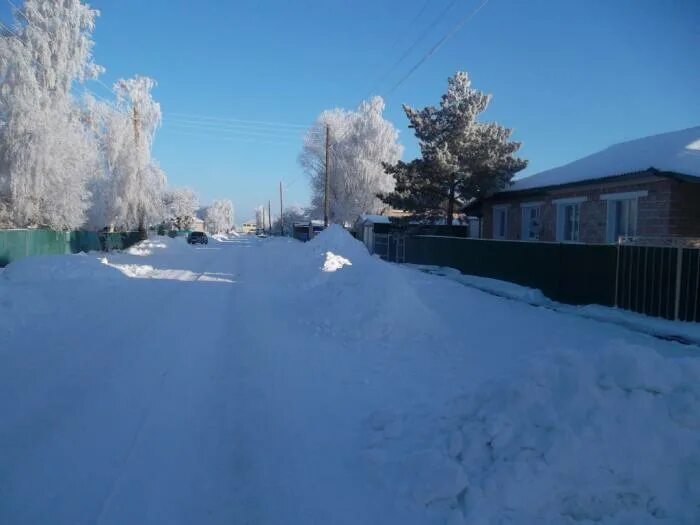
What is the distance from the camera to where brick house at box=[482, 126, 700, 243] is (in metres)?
14.7

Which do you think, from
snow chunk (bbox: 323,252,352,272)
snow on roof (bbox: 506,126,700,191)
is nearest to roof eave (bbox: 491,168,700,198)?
snow on roof (bbox: 506,126,700,191)

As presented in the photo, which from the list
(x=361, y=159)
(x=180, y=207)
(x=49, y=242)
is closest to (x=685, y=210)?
(x=49, y=242)

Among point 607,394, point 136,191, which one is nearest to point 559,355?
point 607,394

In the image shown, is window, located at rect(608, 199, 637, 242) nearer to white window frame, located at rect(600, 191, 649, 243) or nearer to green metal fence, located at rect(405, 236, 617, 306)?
white window frame, located at rect(600, 191, 649, 243)

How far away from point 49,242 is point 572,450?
86.9 feet

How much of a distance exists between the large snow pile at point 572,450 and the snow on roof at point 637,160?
1239 cm

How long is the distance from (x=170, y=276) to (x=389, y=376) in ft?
50.1

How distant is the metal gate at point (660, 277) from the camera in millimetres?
10578

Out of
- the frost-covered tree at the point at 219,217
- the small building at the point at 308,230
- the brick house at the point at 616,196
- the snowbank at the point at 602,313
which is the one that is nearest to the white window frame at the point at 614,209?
the brick house at the point at 616,196

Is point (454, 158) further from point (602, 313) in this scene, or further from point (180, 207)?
point (180, 207)

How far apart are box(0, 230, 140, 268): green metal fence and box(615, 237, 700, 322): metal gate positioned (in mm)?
22226

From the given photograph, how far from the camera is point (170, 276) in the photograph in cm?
1998

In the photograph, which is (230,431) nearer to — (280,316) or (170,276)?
(280,316)

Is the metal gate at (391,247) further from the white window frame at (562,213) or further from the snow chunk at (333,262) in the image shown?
the white window frame at (562,213)
